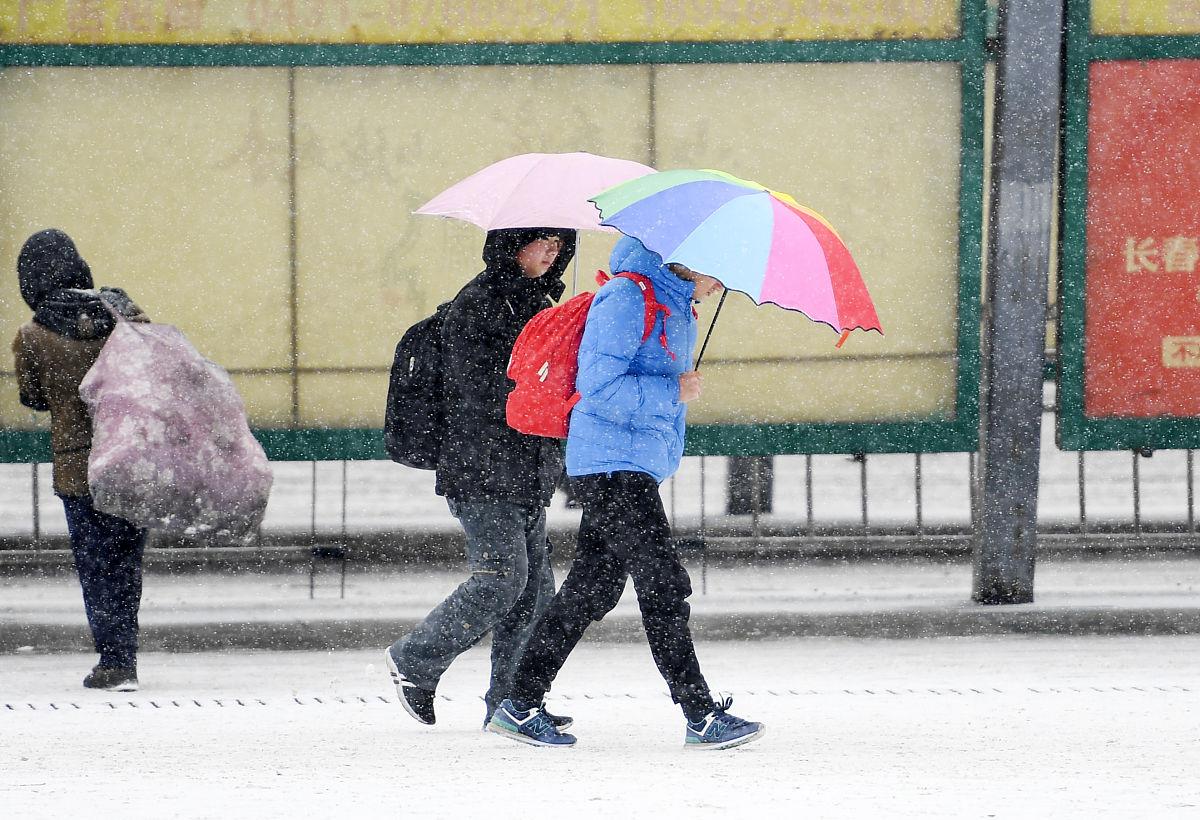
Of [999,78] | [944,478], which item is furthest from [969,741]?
[944,478]

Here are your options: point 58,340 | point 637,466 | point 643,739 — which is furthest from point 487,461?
point 58,340

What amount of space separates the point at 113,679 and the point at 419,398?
2009 mm

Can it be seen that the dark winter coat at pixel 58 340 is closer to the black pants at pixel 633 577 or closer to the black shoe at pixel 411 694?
the black shoe at pixel 411 694

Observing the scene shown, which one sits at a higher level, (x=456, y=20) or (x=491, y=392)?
(x=456, y=20)

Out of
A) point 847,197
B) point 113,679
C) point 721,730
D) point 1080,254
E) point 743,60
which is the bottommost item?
point 113,679

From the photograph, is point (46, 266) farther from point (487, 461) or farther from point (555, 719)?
point (555, 719)

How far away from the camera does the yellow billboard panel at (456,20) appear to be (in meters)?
8.94

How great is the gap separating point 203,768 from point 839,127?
4759mm

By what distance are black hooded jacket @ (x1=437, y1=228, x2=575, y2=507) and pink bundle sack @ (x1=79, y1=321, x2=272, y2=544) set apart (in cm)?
155

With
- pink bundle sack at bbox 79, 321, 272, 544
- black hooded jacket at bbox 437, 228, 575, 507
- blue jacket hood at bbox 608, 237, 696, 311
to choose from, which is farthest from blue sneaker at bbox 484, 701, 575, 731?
pink bundle sack at bbox 79, 321, 272, 544

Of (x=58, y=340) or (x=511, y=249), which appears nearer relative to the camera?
Result: (x=511, y=249)

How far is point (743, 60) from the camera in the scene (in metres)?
9.07

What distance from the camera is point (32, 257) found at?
7480mm

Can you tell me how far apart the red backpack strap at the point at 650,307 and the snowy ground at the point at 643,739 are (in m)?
1.22
